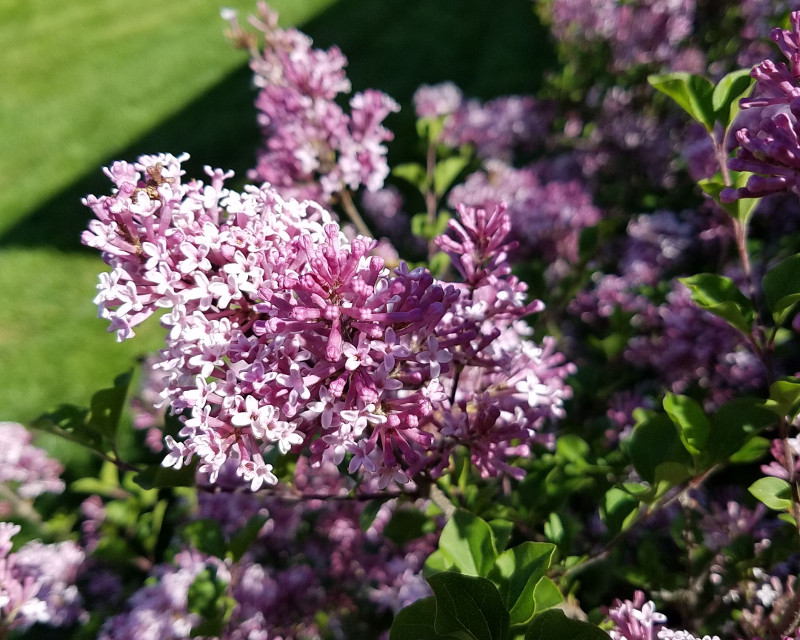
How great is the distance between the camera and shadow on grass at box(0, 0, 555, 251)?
6.25 meters

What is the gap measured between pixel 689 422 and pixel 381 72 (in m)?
7.09

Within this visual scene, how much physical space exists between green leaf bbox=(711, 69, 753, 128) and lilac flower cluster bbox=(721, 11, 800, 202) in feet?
0.65

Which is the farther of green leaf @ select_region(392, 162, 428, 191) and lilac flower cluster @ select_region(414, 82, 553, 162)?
lilac flower cluster @ select_region(414, 82, 553, 162)

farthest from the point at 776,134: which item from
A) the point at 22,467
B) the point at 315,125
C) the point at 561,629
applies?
the point at 22,467

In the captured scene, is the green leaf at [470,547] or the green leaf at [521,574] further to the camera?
the green leaf at [470,547]

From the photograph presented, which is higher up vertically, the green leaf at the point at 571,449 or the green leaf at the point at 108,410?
the green leaf at the point at 108,410

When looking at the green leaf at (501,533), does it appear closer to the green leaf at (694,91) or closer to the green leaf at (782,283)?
the green leaf at (782,283)

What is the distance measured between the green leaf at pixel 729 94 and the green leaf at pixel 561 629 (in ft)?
3.06

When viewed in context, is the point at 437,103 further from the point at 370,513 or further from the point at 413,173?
the point at 370,513

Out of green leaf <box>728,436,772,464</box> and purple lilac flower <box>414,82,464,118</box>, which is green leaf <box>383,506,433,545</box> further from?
purple lilac flower <box>414,82,464,118</box>

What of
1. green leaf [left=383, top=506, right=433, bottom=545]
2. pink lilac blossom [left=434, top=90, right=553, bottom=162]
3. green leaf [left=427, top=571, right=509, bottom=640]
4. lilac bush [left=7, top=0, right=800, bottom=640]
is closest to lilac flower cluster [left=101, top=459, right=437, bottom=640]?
lilac bush [left=7, top=0, right=800, bottom=640]

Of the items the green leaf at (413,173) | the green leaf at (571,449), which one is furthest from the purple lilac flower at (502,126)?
the green leaf at (571,449)

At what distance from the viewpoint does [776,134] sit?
0.89m

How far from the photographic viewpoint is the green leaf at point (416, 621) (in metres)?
0.95
